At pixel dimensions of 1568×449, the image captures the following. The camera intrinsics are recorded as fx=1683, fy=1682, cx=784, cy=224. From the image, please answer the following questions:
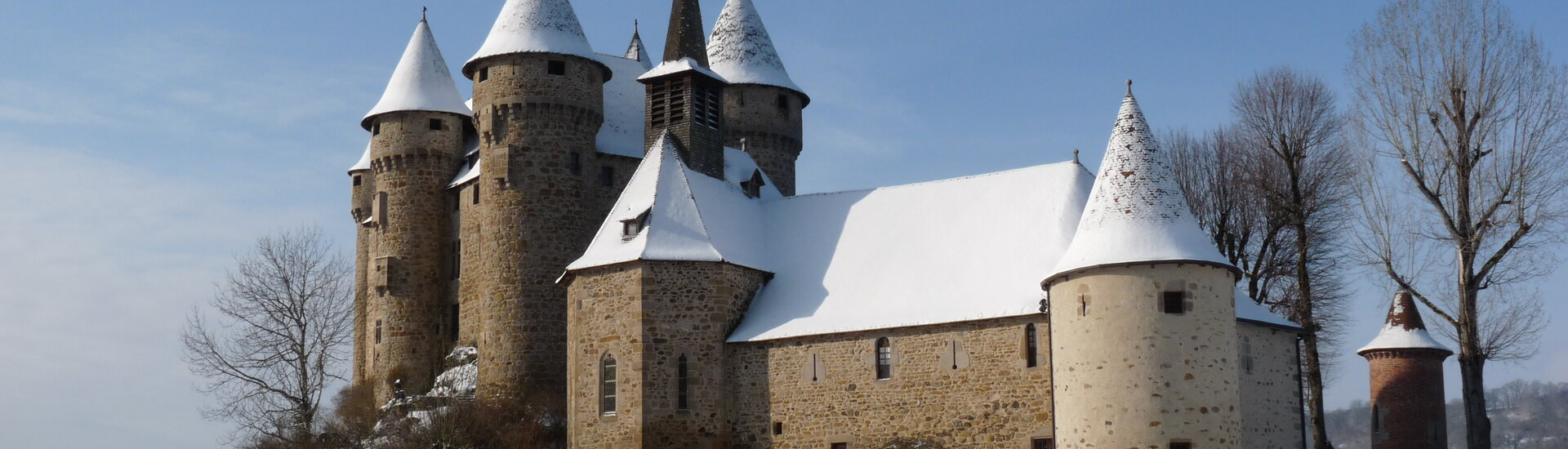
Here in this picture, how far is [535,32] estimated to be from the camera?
43.7m

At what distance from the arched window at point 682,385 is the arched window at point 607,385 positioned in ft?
4.59

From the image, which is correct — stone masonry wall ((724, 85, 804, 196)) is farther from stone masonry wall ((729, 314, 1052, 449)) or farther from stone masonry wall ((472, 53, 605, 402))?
stone masonry wall ((729, 314, 1052, 449))

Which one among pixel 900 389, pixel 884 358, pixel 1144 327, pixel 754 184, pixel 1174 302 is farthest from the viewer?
pixel 754 184

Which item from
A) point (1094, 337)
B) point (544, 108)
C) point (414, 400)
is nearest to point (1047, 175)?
point (1094, 337)

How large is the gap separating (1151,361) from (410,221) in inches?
963

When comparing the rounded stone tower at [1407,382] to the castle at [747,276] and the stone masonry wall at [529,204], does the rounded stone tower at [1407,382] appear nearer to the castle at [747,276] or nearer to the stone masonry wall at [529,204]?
the castle at [747,276]

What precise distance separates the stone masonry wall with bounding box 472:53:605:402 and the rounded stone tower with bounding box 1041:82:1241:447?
53.7 feet

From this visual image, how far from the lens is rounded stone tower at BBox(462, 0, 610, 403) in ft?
139

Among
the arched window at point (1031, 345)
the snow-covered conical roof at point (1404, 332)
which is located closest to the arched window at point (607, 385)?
the arched window at point (1031, 345)

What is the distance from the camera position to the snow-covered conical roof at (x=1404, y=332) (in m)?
42.9

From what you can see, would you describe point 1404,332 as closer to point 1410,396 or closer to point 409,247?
point 1410,396

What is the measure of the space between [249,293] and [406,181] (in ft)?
18.8

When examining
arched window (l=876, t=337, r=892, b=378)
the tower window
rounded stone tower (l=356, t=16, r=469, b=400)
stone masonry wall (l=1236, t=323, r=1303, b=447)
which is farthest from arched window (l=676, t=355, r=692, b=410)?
rounded stone tower (l=356, t=16, r=469, b=400)

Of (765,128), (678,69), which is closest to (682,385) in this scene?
(678,69)
